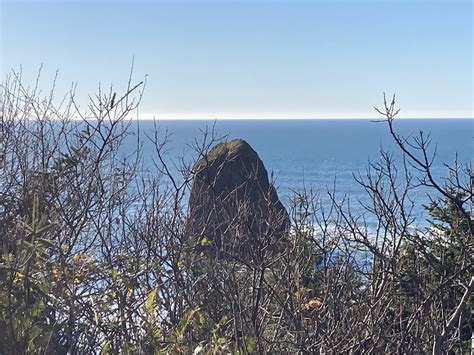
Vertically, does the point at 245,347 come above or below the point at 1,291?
below

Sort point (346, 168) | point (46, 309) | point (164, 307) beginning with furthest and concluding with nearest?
point (346, 168) < point (164, 307) < point (46, 309)

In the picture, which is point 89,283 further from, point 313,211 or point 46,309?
point 313,211

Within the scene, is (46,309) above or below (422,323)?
above

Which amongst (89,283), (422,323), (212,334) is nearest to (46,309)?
(212,334)

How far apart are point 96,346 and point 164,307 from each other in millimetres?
1185

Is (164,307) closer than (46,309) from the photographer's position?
No

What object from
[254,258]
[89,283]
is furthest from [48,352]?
[254,258]

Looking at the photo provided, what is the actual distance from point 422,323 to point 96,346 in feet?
7.03

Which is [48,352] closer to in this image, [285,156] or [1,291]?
[1,291]

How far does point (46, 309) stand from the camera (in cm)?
298

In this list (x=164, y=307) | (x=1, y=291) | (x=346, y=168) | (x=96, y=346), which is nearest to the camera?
(x=1, y=291)

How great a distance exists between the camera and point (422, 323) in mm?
4297

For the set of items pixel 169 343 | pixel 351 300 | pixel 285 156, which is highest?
pixel 169 343

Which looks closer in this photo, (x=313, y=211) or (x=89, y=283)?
(x=89, y=283)
